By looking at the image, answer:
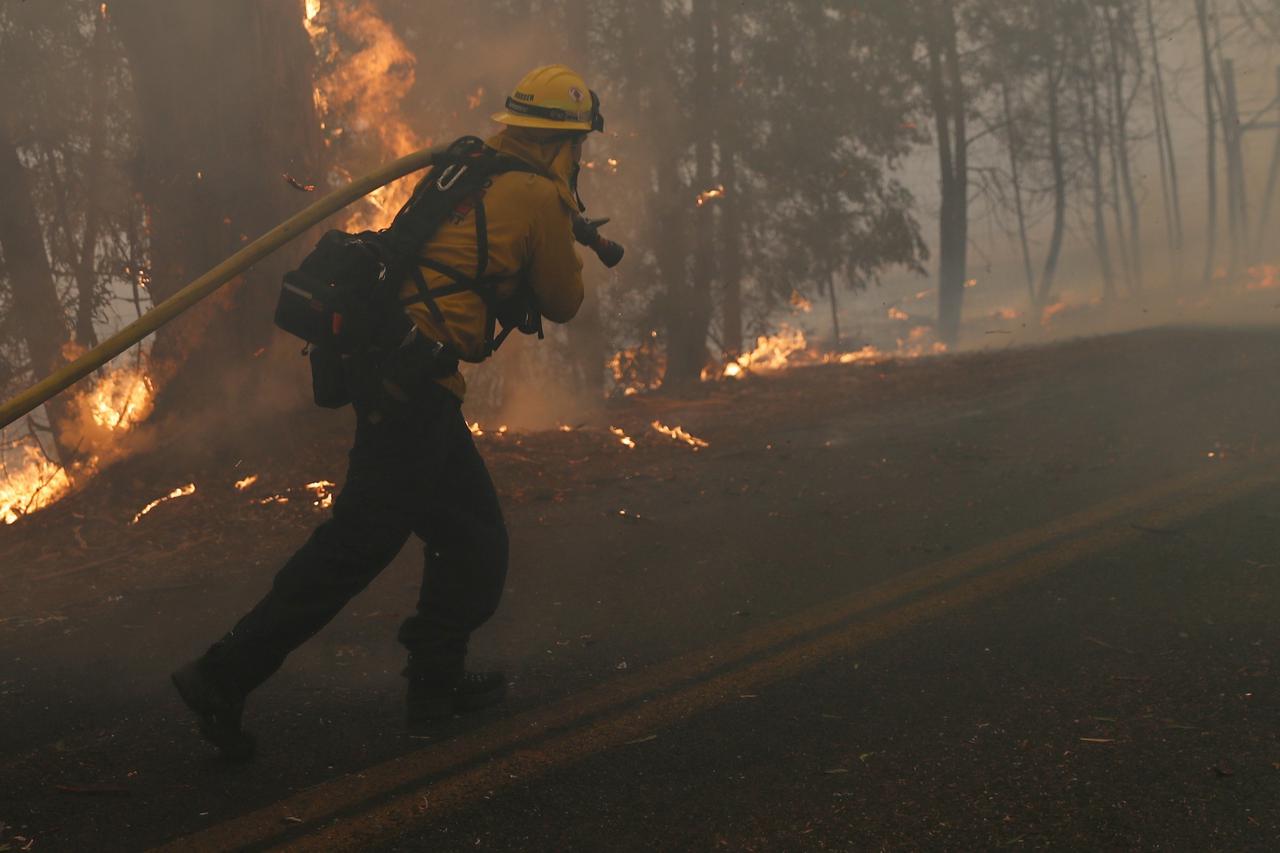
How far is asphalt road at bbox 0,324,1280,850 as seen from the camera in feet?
9.70

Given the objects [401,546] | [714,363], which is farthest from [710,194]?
[401,546]

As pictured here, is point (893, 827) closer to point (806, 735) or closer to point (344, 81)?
point (806, 735)

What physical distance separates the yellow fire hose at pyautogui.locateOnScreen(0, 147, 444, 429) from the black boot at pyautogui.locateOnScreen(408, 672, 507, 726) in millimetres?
1444

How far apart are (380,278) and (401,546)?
0.83 meters

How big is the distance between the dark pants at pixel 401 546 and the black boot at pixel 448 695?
1.5 inches

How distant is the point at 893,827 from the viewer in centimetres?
283

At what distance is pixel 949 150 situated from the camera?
991 inches

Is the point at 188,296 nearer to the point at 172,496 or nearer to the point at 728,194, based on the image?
the point at 172,496

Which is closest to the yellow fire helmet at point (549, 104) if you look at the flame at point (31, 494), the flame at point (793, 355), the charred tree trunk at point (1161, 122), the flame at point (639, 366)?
the flame at point (31, 494)

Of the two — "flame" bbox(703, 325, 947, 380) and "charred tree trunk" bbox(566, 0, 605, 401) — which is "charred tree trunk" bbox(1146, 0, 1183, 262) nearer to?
"flame" bbox(703, 325, 947, 380)

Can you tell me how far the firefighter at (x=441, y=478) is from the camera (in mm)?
3447

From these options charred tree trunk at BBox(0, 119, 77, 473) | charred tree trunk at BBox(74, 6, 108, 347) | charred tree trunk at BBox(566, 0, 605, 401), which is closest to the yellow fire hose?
charred tree trunk at BBox(0, 119, 77, 473)

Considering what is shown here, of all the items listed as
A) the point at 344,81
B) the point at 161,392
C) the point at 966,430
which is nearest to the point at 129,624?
the point at 161,392

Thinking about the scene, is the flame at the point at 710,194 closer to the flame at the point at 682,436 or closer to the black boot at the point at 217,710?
the flame at the point at 682,436
